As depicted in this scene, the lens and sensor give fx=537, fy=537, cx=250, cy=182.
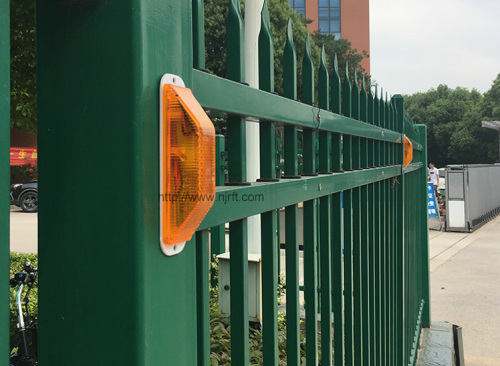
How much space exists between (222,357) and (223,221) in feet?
6.42

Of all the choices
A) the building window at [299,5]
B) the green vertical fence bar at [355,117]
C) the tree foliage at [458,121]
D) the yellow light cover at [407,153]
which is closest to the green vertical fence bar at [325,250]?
the green vertical fence bar at [355,117]

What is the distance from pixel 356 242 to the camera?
6.11 feet

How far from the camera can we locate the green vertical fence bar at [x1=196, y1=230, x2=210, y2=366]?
869mm

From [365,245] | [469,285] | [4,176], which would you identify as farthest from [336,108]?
[469,285]

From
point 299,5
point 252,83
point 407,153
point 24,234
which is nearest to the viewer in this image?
point 407,153

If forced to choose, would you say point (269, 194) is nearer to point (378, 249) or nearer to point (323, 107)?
point (323, 107)

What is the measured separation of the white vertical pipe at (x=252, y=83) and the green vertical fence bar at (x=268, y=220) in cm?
206

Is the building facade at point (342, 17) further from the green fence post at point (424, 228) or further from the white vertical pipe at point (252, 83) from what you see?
the white vertical pipe at point (252, 83)

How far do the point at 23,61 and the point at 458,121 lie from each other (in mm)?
47867

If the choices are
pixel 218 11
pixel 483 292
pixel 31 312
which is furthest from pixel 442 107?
pixel 31 312

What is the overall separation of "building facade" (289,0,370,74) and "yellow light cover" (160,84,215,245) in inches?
1804

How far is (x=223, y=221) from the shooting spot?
0.89 meters

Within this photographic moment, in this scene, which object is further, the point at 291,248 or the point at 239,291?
the point at 291,248

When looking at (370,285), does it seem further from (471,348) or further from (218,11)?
(218,11)
